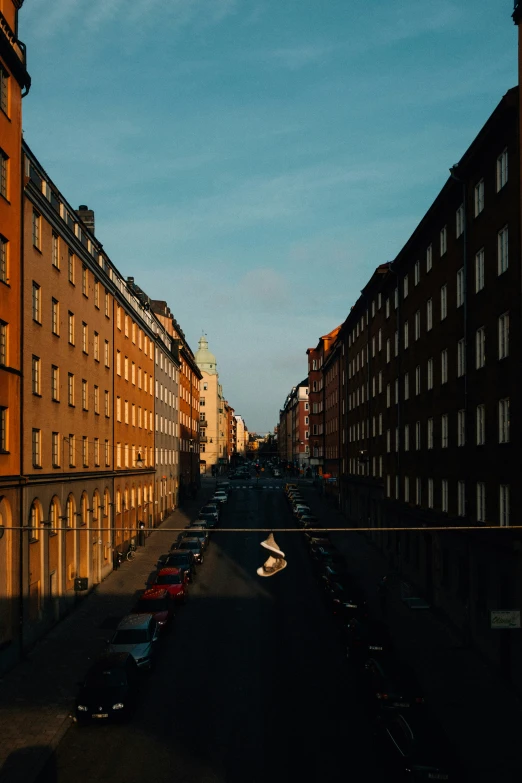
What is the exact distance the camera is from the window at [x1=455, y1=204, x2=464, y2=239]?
3347 cm

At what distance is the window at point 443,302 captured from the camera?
1443 inches

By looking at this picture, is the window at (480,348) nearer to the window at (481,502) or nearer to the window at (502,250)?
the window at (502,250)

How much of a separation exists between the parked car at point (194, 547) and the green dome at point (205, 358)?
114565 mm

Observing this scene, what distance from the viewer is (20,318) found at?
29.9 m

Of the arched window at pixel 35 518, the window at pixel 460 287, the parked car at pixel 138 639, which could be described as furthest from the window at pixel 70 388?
the window at pixel 460 287

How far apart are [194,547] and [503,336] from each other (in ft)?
94.7

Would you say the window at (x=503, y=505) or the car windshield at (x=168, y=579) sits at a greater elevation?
the window at (x=503, y=505)

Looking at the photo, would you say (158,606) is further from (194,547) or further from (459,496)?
(194,547)

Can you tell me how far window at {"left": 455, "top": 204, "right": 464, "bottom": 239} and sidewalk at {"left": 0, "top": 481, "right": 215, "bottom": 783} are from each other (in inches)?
912

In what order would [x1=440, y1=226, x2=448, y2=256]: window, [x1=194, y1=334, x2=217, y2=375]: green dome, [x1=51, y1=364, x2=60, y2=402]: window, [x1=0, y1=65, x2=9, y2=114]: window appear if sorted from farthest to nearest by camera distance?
[x1=194, y1=334, x2=217, y2=375]: green dome
[x1=440, y1=226, x2=448, y2=256]: window
[x1=51, y1=364, x2=60, y2=402]: window
[x1=0, y1=65, x2=9, y2=114]: window

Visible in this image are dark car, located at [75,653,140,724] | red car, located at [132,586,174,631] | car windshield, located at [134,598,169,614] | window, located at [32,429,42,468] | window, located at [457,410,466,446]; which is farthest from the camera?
window, located at [457,410,466,446]

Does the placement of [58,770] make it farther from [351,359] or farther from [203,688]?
[351,359]

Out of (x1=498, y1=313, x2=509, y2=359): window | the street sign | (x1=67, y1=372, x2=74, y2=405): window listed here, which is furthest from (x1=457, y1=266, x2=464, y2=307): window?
(x1=67, y1=372, x2=74, y2=405): window

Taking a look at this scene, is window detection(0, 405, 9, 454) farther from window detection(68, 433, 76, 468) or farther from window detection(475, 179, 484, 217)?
window detection(475, 179, 484, 217)
